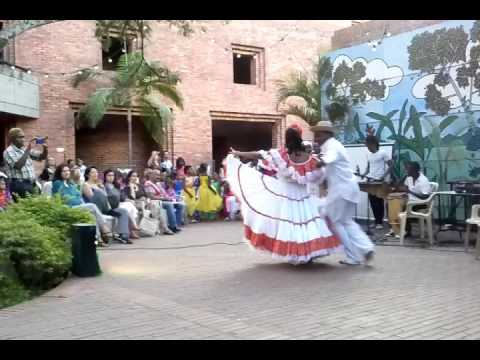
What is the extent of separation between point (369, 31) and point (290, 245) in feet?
28.9

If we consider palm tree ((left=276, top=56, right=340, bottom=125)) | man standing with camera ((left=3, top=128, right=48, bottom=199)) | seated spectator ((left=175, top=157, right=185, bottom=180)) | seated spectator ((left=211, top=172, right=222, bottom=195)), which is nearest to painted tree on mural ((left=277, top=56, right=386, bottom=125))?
seated spectator ((left=211, top=172, right=222, bottom=195))

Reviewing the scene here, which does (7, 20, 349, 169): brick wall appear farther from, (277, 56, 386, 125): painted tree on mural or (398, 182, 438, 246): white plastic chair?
(398, 182, 438, 246): white plastic chair

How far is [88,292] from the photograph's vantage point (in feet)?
21.7

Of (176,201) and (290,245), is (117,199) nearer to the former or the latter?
(176,201)

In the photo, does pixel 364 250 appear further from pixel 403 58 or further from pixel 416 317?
pixel 403 58

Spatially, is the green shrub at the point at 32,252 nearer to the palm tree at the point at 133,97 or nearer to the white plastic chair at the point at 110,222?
the white plastic chair at the point at 110,222

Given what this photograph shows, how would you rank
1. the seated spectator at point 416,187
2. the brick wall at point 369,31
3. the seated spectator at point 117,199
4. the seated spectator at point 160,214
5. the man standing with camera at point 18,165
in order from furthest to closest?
the brick wall at point 369,31, the seated spectator at point 160,214, the seated spectator at point 117,199, the seated spectator at point 416,187, the man standing with camera at point 18,165

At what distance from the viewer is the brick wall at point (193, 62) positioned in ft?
61.1

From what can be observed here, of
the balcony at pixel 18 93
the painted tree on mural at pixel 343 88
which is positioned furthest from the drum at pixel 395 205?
the balcony at pixel 18 93

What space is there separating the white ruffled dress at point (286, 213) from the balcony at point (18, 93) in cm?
1095

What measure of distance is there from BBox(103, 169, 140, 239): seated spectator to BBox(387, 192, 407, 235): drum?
5040 mm

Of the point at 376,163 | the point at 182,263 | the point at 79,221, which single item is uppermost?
the point at 376,163

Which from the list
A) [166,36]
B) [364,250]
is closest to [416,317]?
[364,250]

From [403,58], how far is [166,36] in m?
10.0
